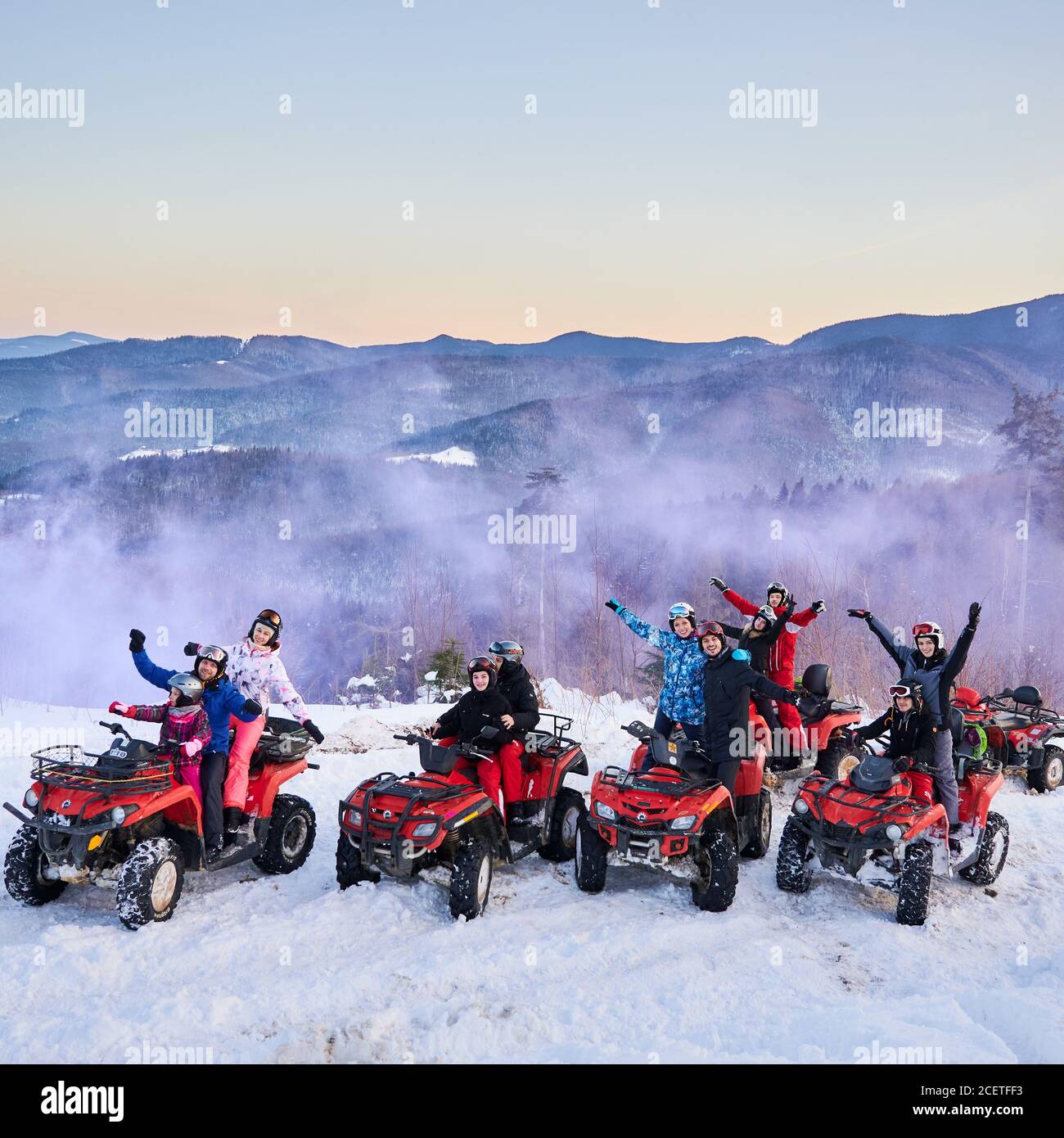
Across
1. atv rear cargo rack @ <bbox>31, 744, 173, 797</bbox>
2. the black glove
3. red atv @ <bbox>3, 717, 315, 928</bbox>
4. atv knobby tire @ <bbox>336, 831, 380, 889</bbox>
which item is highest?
the black glove

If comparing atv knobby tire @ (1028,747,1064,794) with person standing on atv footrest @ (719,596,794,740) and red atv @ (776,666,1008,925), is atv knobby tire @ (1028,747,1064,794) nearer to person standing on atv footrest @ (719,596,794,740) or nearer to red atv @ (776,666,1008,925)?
person standing on atv footrest @ (719,596,794,740)

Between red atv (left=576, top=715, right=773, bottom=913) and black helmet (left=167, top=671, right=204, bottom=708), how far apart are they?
3.15 metres

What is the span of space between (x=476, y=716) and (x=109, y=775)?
2.84 m

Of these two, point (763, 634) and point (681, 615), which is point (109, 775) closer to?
point (681, 615)

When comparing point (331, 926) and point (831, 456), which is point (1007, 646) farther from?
point (831, 456)

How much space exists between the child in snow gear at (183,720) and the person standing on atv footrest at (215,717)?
0.06m

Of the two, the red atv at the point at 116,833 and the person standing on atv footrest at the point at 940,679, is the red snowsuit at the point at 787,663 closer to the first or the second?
the person standing on atv footrest at the point at 940,679

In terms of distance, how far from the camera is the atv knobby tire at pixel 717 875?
687 centimetres

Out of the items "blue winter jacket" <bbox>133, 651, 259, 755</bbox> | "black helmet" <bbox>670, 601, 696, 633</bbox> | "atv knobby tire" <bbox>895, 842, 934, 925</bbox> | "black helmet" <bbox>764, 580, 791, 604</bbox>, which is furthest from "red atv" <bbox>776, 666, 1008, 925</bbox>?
"blue winter jacket" <bbox>133, 651, 259, 755</bbox>

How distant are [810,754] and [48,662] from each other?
158 feet

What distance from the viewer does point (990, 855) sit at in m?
7.61

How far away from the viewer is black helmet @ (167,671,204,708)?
6.95m

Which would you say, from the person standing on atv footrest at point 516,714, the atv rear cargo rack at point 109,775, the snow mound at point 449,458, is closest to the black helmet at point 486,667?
the person standing on atv footrest at point 516,714

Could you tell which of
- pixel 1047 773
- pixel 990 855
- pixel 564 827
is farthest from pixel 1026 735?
pixel 564 827
